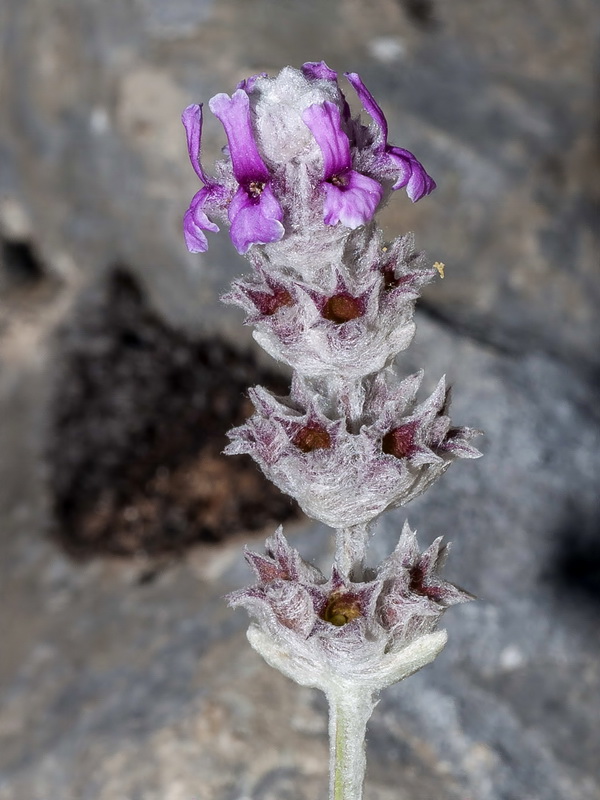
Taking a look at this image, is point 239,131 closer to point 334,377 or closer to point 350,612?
point 334,377

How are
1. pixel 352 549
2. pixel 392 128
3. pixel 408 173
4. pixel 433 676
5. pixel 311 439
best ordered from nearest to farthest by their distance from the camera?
pixel 408 173 → pixel 311 439 → pixel 352 549 → pixel 433 676 → pixel 392 128

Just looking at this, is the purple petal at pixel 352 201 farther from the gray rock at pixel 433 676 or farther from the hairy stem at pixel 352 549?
the gray rock at pixel 433 676

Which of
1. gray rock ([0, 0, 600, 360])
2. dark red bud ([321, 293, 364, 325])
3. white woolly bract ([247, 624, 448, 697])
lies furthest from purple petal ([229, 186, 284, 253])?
gray rock ([0, 0, 600, 360])

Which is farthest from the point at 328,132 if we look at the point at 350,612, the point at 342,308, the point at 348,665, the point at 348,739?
the point at 348,739

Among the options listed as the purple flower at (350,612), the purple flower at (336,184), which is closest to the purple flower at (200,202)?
the purple flower at (336,184)

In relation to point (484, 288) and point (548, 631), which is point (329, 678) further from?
point (484, 288)
